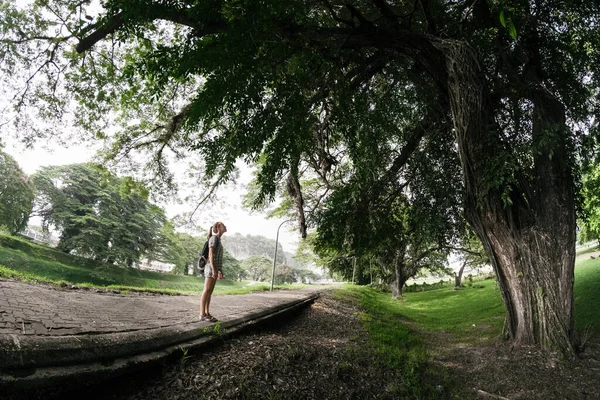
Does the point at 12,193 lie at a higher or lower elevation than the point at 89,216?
higher

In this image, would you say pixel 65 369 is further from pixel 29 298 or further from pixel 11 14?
pixel 11 14

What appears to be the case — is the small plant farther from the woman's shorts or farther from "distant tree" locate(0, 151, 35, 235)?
"distant tree" locate(0, 151, 35, 235)

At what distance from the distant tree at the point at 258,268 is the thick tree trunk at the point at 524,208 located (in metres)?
59.0

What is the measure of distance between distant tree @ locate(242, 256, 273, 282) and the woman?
5838 cm

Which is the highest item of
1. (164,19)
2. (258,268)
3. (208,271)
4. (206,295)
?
(164,19)

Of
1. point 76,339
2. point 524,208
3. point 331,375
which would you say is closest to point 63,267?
point 76,339

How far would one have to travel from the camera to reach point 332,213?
289 inches

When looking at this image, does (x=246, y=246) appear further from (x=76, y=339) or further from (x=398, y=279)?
(x=76, y=339)

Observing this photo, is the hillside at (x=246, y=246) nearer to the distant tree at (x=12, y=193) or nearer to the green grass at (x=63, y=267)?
the green grass at (x=63, y=267)

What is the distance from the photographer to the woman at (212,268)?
4988 mm

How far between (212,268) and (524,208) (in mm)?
5572

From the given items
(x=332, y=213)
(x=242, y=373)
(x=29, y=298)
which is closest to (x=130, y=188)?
(x=29, y=298)

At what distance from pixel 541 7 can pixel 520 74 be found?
131cm

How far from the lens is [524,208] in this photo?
209 inches
